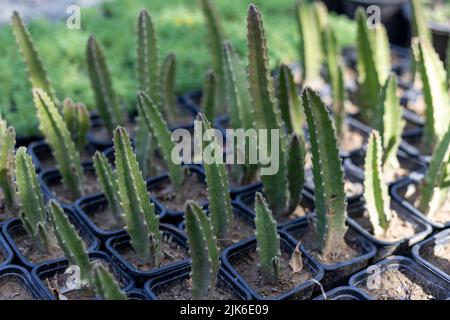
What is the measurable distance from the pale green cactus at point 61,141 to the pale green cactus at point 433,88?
1.47 meters

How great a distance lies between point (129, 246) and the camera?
250cm

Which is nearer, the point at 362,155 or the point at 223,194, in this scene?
the point at 223,194

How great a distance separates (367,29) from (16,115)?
175cm

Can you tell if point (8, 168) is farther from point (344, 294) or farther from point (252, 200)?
point (344, 294)

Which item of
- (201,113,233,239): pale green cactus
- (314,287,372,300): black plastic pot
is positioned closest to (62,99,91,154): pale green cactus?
(201,113,233,239): pale green cactus

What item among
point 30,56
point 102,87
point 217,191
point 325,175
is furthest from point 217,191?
point 30,56

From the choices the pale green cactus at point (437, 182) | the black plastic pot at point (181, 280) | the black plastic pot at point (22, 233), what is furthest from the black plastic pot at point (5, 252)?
the pale green cactus at point (437, 182)

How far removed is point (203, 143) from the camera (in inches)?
86.4

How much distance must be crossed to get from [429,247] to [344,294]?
47 cm

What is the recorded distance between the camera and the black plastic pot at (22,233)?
2365 mm

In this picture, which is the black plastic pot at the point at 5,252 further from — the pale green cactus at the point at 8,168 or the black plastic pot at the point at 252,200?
the black plastic pot at the point at 252,200

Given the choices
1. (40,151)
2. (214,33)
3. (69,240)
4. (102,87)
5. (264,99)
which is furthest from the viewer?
(214,33)
